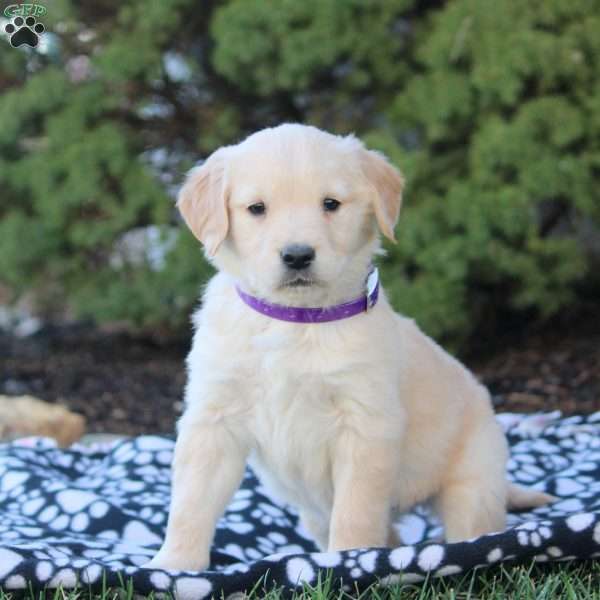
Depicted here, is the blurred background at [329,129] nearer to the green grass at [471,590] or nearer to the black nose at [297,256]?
the green grass at [471,590]

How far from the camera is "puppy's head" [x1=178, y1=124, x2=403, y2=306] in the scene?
2.63 meters

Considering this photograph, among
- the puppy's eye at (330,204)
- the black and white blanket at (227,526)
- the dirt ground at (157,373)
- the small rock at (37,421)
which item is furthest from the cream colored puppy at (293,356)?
the dirt ground at (157,373)

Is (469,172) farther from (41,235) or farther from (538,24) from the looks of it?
(41,235)

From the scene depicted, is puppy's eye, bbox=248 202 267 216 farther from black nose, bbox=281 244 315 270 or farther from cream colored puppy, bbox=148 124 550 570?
black nose, bbox=281 244 315 270

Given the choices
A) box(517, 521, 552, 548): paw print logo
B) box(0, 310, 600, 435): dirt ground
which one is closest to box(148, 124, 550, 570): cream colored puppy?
box(517, 521, 552, 548): paw print logo

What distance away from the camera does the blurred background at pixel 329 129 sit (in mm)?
5191

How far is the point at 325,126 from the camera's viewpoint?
19.1 ft

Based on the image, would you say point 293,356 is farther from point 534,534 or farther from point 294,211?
point 534,534

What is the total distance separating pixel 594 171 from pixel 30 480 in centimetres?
320

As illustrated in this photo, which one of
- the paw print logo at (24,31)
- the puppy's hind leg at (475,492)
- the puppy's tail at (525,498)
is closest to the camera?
the puppy's hind leg at (475,492)

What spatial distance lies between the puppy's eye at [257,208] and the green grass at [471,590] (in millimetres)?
935

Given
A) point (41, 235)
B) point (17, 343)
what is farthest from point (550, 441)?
point (17, 343)

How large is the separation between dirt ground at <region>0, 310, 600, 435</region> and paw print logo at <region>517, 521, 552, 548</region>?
2.31 metres

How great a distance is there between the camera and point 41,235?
5891 millimetres
